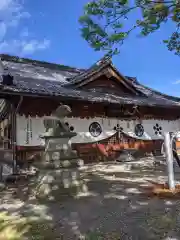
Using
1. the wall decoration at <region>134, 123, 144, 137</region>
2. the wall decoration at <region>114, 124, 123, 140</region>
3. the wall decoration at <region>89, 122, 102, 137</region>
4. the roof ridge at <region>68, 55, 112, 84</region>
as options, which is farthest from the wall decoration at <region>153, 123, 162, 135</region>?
the roof ridge at <region>68, 55, 112, 84</region>

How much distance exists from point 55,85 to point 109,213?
8172 millimetres

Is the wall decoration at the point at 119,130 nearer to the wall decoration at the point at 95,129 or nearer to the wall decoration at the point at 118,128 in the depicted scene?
the wall decoration at the point at 118,128

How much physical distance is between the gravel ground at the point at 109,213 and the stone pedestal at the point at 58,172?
0.32 meters

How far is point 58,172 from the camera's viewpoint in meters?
5.62

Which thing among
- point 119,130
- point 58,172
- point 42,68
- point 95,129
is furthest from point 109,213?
point 42,68

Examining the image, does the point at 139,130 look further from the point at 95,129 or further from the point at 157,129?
the point at 95,129

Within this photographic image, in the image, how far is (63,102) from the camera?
Answer: 10.4 metres

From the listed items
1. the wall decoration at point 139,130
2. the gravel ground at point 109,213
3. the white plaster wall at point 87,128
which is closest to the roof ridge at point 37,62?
the white plaster wall at point 87,128

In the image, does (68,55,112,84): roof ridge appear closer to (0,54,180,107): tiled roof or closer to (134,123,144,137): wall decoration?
(0,54,180,107): tiled roof

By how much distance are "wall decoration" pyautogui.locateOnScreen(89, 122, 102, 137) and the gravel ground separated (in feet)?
17.5

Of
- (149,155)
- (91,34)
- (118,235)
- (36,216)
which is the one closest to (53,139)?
(36,216)

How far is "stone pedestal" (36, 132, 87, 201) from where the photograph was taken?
5359 millimetres

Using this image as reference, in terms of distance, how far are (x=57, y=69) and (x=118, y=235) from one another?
1400 centimetres

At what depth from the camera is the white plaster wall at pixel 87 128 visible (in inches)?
371
